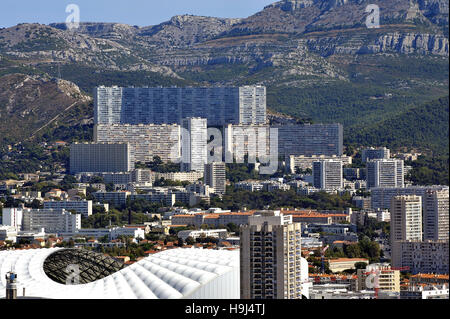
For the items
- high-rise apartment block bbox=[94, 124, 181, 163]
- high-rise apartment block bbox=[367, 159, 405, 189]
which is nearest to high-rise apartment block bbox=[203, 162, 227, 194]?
high-rise apartment block bbox=[367, 159, 405, 189]

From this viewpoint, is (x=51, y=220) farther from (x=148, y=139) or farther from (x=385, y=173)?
(x=148, y=139)

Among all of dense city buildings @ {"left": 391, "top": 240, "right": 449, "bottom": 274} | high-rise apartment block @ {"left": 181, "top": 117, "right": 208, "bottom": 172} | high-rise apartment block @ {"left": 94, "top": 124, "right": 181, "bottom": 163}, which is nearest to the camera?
dense city buildings @ {"left": 391, "top": 240, "right": 449, "bottom": 274}

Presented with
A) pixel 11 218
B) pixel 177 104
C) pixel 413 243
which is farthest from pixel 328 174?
pixel 413 243

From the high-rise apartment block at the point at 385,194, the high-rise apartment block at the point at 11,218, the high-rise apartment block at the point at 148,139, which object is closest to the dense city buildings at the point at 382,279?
the high-rise apartment block at the point at 385,194

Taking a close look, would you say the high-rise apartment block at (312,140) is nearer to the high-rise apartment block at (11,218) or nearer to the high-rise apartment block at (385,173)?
the high-rise apartment block at (385,173)

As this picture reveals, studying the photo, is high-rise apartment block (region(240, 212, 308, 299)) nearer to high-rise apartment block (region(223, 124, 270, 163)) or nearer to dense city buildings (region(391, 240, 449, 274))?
dense city buildings (region(391, 240, 449, 274))
